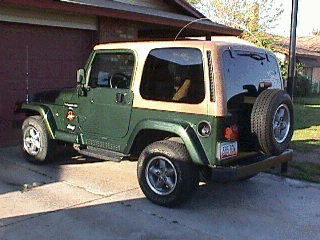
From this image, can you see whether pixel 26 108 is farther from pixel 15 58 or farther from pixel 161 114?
pixel 161 114

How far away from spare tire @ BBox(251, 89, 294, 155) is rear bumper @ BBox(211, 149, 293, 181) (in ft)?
0.69

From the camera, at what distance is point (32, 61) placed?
8.23 meters

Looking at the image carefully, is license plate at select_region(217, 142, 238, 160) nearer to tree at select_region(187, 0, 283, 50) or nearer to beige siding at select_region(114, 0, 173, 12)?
beige siding at select_region(114, 0, 173, 12)

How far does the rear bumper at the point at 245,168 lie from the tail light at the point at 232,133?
1.07 feet

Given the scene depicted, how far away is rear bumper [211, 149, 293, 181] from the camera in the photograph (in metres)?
4.56

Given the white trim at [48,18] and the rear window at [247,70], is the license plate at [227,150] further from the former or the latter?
the white trim at [48,18]

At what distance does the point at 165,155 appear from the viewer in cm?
485

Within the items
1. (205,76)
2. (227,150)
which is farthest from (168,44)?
(227,150)

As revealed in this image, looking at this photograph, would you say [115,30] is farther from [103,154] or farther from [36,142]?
[103,154]

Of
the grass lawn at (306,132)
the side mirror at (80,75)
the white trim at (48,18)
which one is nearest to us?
the side mirror at (80,75)

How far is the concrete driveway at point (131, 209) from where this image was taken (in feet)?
14.0

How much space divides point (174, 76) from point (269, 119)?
1263mm

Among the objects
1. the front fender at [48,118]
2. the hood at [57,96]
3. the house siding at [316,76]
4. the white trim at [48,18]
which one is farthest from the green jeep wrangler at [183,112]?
the house siding at [316,76]

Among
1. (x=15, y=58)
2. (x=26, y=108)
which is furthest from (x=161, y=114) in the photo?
(x=15, y=58)
